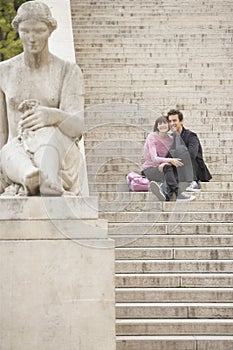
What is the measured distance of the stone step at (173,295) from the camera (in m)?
8.64

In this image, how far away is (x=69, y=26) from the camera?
632 inches

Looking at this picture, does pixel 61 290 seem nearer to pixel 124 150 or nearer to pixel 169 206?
pixel 169 206

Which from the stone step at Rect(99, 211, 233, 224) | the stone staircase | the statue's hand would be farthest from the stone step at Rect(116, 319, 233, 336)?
the stone step at Rect(99, 211, 233, 224)

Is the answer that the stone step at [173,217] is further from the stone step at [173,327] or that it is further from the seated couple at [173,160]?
the stone step at [173,327]

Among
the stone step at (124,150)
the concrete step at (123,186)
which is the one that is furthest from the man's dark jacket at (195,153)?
the stone step at (124,150)

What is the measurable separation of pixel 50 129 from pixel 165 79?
9918mm

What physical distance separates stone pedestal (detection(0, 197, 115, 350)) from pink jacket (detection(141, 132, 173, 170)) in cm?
468

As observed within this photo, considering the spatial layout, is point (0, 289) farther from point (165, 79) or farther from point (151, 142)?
point (165, 79)

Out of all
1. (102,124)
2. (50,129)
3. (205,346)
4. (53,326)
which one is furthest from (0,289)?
(102,124)

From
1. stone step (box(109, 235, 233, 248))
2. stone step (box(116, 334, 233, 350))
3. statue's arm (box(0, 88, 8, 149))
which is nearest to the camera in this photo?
statue's arm (box(0, 88, 8, 149))

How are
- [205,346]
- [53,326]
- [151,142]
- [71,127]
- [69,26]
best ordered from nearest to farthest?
1. [53,326]
2. [71,127]
3. [205,346]
4. [151,142]
5. [69,26]

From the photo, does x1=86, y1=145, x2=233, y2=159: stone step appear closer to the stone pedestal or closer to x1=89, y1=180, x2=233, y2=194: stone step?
x1=89, y1=180, x2=233, y2=194: stone step

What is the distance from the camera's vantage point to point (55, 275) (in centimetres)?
677

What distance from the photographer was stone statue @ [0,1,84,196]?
6926mm
